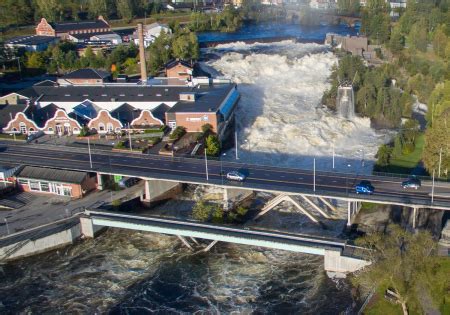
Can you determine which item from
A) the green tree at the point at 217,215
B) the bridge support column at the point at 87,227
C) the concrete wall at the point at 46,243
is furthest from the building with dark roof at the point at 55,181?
the green tree at the point at 217,215

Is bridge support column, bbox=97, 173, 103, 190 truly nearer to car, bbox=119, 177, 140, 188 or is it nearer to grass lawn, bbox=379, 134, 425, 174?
car, bbox=119, 177, 140, 188

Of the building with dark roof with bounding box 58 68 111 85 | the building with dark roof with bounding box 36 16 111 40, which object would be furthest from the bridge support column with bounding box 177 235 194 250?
the building with dark roof with bounding box 36 16 111 40

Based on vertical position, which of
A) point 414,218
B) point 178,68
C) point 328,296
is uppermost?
point 178,68

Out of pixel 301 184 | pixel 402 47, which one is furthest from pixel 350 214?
pixel 402 47

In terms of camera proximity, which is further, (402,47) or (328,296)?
(402,47)

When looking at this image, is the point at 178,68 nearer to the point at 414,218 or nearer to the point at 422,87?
the point at 422,87

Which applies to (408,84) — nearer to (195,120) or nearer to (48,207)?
(195,120)
